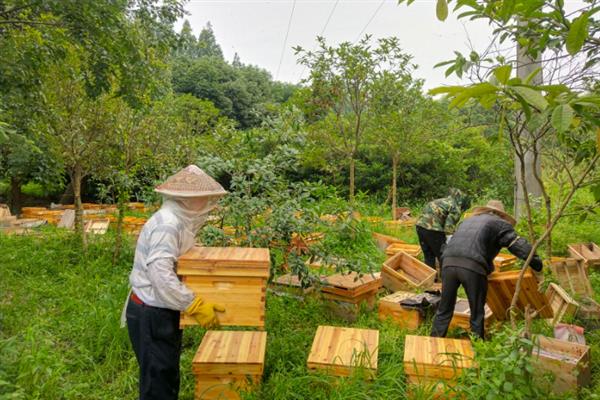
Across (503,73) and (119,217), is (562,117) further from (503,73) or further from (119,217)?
(119,217)

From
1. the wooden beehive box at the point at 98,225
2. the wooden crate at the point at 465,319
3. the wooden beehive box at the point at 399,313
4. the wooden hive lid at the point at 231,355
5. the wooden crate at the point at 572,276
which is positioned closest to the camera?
the wooden hive lid at the point at 231,355

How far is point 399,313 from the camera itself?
5.09m

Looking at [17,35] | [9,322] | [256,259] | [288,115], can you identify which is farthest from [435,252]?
[17,35]

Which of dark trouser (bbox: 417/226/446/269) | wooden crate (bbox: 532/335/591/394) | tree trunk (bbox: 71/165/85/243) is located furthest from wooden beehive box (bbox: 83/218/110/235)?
wooden crate (bbox: 532/335/591/394)

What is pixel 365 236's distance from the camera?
9133 millimetres

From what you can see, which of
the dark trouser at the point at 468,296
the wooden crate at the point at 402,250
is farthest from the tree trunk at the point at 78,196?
the dark trouser at the point at 468,296

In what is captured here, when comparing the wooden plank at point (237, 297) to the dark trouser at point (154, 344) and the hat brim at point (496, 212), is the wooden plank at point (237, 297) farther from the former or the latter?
the hat brim at point (496, 212)

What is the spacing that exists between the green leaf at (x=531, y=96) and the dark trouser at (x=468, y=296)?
3.30m

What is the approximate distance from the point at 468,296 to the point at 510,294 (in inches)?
20.9

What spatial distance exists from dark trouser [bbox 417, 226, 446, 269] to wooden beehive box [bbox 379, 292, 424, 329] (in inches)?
69.1

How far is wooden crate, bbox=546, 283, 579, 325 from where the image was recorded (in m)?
4.43

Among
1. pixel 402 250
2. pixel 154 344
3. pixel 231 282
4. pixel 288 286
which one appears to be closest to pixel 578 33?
pixel 231 282

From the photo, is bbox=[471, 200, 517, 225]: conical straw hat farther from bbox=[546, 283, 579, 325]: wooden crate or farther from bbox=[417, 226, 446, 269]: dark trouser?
bbox=[417, 226, 446, 269]: dark trouser

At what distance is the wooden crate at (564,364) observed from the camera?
3.50m
